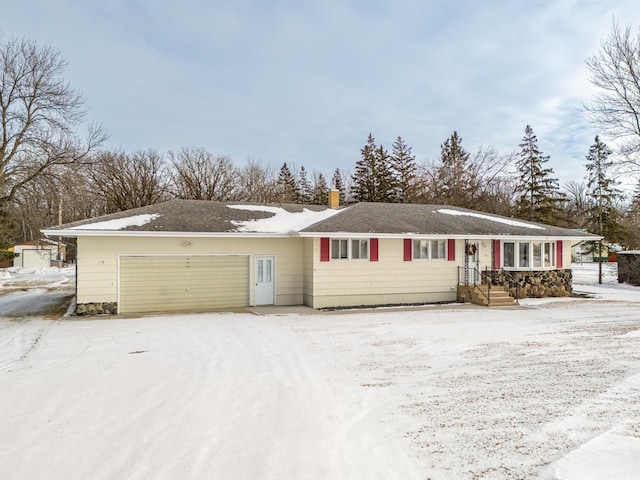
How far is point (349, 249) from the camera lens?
14.4 metres

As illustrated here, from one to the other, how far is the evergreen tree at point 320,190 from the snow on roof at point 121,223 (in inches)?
1099

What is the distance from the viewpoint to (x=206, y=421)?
176 inches

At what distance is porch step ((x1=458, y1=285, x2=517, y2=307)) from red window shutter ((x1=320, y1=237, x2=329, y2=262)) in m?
5.44

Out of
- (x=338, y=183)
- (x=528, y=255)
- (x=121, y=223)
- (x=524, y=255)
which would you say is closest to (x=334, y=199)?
(x=524, y=255)

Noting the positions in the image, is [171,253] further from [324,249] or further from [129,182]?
[129,182]

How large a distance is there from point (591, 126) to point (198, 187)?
28744 millimetres

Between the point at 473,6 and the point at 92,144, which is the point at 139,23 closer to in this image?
the point at 92,144

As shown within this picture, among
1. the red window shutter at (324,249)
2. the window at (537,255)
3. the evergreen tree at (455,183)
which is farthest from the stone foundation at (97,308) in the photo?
the evergreen tree at (455,183)

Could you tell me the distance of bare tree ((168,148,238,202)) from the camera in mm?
36438

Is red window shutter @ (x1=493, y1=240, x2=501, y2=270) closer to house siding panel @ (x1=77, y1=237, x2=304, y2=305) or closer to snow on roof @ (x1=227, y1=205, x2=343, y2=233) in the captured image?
snow on roof @ (x1=227, y1=205, x2=343, y2=233)

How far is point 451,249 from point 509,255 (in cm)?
275

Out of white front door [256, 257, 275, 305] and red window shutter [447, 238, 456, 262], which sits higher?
red window shutter [447, 238, 456, 262]

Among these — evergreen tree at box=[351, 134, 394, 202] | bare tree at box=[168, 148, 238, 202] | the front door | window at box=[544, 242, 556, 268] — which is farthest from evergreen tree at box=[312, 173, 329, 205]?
the front door

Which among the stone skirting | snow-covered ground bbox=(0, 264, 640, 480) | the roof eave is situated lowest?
snow-covered ground bbox=(0, 264, 640, 480)
